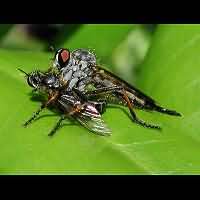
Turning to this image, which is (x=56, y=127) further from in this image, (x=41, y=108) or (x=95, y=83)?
(x=95, y=83)

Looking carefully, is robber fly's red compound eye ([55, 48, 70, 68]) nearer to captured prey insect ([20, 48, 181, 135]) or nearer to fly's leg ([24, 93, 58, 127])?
captured prey insect ([20, 48, 181, 135])

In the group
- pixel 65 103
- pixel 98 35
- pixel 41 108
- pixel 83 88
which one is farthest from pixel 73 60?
pixel 98 35

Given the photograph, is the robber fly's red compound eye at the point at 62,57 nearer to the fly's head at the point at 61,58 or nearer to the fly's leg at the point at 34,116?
the fly's head at the point at 61,58

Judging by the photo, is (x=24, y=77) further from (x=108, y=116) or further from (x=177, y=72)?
(x=177, y=72)

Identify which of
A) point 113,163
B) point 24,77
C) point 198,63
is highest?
point 198,63

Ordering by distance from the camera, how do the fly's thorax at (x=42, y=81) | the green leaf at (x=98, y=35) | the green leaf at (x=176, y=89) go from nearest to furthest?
the green leaf at (x=176, y=89) < the fly's thorax at (x=42, y=81) < the green leaf at (x=98, y=35)

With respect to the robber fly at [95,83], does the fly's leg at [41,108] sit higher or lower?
lower

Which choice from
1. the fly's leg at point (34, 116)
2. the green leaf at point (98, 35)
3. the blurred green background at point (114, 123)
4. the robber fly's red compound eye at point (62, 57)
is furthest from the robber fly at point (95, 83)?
the green leaf at point (98, 35)
